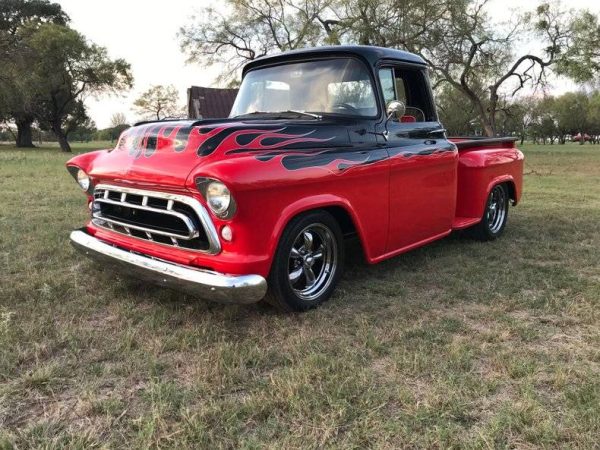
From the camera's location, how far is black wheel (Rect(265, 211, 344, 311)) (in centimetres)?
324

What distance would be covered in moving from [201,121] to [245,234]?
1031 mm

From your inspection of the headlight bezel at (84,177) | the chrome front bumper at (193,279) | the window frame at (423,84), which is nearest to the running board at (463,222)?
the window frame at (423,84)

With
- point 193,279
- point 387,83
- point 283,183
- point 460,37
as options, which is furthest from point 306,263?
point 460,37

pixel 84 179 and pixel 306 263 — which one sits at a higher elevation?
pixel 84 179

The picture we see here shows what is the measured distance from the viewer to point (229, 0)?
99.7 ft

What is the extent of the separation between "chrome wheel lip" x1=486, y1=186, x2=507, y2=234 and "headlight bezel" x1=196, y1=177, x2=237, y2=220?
3.87 metres

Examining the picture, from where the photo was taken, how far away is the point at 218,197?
9.55ft

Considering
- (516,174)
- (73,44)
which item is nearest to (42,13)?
(73,44)

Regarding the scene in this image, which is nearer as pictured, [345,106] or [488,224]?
[345,106]

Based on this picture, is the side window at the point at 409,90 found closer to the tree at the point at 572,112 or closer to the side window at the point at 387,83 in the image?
the side window at the point at 387,83

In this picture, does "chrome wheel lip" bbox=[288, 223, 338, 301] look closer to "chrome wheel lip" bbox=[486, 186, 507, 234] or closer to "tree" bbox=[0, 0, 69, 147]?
"chrome wheel lip" bbox=[486, 186, 507, 234]

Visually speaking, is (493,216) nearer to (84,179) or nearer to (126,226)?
(126,226)

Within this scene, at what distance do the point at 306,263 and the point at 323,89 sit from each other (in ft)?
4.74

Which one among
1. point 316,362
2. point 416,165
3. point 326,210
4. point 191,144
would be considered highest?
point 191,144
